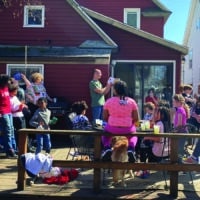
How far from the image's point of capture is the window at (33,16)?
13664mm

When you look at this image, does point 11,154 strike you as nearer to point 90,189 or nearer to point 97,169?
point 90,189

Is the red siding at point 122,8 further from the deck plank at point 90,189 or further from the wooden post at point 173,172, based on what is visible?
the wooden post at point 173,172

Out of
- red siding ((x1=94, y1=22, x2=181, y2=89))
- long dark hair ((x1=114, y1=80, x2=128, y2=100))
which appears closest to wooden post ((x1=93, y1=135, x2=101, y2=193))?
long dark hair ((x1=114, y1=80, x2=128, y2=100))

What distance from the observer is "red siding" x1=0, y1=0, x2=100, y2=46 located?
13.4m

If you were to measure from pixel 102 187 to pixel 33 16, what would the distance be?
26.7ft

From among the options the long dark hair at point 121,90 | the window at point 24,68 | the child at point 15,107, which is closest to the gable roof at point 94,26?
the window at point 24,68

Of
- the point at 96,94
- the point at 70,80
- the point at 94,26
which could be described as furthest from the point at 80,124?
the point at 94,26

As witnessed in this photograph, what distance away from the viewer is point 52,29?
1343 cm

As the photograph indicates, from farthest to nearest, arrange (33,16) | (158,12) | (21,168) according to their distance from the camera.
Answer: (158,12), (33,16), (21,168)

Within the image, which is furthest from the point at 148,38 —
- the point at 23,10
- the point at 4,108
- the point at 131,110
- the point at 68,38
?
the point at 131,110

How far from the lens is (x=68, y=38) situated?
13.4 meters

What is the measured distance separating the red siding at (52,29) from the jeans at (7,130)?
495 centimetres

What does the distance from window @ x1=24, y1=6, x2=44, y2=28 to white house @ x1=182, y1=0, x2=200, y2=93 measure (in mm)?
13475

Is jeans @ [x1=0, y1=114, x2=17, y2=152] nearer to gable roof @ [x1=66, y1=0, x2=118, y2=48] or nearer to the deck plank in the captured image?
the deck plank
